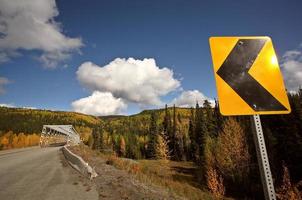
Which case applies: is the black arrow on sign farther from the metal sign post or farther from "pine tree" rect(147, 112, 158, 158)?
"pine tree" rect(147, 112, 158, 158)

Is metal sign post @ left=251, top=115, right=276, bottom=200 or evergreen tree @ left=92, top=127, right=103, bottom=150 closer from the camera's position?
metal sign post @ left=251, top=115, right=276, bottom=200

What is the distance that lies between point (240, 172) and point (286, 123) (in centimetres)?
924

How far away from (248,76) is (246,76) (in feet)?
0.07

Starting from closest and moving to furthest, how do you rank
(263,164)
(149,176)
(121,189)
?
(263,164) < (121,189) < (149,176)

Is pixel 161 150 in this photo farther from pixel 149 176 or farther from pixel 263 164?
pixel 263 164

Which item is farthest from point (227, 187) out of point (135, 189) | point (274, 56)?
point (274, 56)

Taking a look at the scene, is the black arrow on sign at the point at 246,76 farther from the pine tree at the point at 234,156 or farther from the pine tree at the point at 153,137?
the pine tree at the point at 153,137

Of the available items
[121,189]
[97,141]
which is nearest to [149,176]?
[121,189]

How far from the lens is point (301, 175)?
2367 cm

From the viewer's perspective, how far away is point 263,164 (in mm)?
2041

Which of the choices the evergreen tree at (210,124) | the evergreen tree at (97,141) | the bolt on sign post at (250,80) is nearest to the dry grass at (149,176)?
the bolt on sign post at (250,80)

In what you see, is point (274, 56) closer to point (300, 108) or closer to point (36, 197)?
point (36, 197)

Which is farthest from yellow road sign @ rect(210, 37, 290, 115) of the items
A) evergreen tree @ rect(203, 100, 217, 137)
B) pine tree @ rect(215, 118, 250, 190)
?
evergreen tree @ rect(203, 100, 217, 137)

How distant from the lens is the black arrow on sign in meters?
2.25
